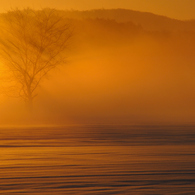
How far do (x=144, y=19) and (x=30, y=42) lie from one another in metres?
8.01

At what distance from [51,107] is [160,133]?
33.5 ft

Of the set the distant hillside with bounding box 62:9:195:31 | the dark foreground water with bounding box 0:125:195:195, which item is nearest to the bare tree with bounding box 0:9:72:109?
the distant hillside with bounding box 62:9:195:31

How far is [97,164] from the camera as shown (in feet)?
19.3

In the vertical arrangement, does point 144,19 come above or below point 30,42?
above

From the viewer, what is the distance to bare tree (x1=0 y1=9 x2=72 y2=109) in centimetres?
1767

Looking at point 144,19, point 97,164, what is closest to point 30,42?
point 144,19

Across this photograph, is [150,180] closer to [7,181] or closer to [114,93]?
[7,181]

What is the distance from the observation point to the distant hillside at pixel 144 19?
22.6 meters

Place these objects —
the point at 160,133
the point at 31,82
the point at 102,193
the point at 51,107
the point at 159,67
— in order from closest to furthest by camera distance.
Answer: the point at 102,193 → the point at 160,133 → the point at 31,82 → the point at 51,107 → the point at 159,67

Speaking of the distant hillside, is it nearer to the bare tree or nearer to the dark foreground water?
the bare tree

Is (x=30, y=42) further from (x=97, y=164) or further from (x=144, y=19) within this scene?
(x=97, y=164)

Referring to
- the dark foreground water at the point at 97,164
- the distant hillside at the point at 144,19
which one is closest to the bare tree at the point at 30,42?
the distant hillside at the point at 144,19

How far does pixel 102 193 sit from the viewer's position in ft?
14.5

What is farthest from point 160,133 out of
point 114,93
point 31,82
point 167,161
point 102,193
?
point 114,93
